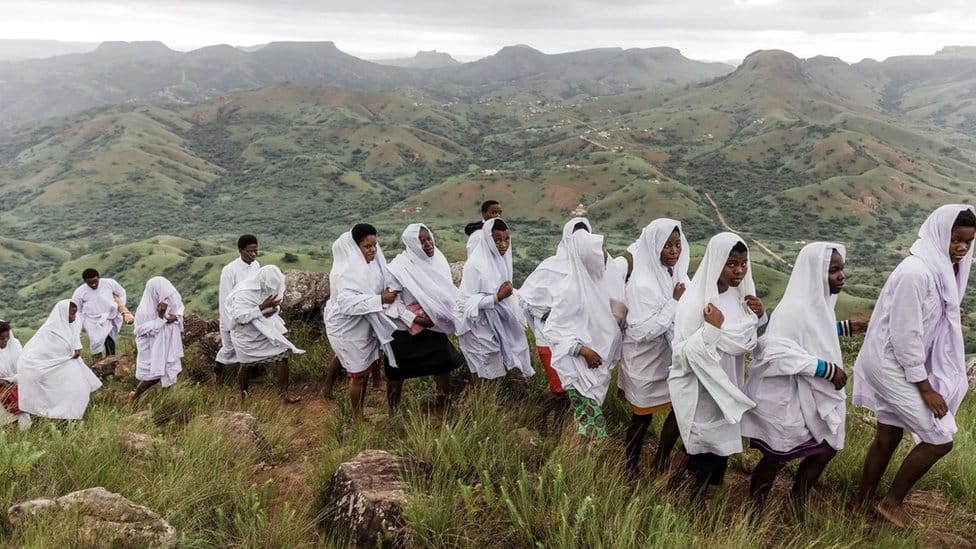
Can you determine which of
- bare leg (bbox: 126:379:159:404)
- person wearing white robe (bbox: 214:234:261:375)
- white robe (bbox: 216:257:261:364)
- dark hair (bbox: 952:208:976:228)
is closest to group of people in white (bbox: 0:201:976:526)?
dark hair (bbox: 952:208:976:228)

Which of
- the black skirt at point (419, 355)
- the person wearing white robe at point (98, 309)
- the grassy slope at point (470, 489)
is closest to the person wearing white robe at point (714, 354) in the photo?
the grassy slope at point (470, 489)

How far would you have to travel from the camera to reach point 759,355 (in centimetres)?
302

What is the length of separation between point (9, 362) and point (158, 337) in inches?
47.9

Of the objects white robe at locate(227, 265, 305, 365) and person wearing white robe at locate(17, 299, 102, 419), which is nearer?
person wearing white robe at locate(17, 299, 102, 419)

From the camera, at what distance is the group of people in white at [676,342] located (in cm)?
288

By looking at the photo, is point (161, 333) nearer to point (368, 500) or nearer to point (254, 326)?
point (254, 326)

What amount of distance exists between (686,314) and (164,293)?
5691 millimetres

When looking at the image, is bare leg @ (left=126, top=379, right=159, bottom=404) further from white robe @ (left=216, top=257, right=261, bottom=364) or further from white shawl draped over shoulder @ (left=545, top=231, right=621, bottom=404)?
white shawl draped over shoulder @ (left=545, top=231, right=621, bottom=404)

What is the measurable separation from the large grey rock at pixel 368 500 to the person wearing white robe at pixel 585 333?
1148 mm

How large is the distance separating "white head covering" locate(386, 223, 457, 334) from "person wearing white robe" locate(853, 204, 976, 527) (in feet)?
9.34

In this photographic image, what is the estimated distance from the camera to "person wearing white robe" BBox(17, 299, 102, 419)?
4.85 metres

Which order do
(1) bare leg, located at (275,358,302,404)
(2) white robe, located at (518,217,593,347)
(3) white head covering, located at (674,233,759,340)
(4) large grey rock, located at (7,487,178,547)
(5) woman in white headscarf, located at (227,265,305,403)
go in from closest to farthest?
(4) large grey rock, located at (7,487,178,547), (3) white head covering, located at (674,233,759,340), (2) white robe, located at (518,217,593,347), (5) woman in white headscarf, located at (227,265,305,403), (1) bare leg, located at (275,358,302,404)

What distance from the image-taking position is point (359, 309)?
4.52 metres

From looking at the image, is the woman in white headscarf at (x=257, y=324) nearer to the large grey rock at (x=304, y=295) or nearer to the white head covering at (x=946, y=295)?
the large grey rock at (x=304, y=295)
